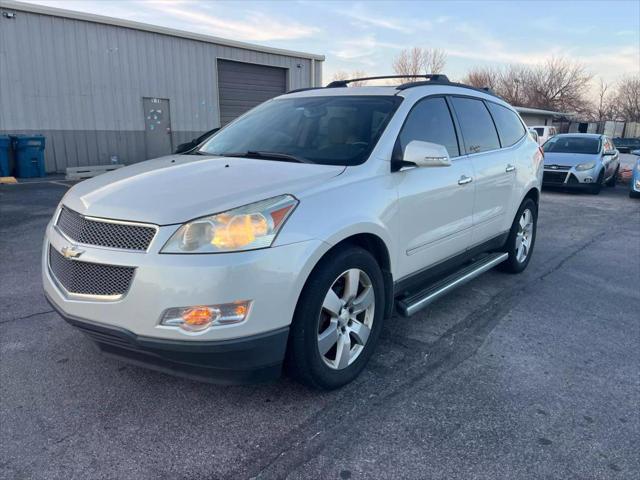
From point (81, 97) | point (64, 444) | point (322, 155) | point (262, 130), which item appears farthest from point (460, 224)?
point (81, 97)

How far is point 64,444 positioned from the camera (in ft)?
7.91

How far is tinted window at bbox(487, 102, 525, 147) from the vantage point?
16.0 ft

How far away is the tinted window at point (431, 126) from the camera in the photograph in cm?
352

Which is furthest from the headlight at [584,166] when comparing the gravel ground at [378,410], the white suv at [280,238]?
the white suv at [280,238]

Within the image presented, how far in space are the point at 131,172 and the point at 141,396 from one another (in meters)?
1.41

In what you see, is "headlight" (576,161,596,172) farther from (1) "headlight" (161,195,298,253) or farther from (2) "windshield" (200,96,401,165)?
(1) "headlight" (161,195,298,253)

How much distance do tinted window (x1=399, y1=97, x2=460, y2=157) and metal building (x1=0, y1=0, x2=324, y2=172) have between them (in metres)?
13.3

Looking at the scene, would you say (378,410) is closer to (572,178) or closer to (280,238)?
(280,238)

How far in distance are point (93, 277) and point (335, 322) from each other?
4.32 feet

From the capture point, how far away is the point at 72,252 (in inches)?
101

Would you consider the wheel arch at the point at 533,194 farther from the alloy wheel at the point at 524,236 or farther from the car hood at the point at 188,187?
the car hood at the point at 188,187

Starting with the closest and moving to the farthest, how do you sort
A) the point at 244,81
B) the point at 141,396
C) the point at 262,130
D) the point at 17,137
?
the point at 141,396 → the point at 262,130 → the point at 17,137 → the point at 244,81

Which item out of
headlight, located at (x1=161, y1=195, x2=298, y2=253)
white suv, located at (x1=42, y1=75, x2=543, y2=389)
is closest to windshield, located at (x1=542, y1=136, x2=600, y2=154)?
white suv, located at (x1=42, y1=75, x2=543, y2=389)

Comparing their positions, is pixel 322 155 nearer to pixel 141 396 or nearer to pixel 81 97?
pixel 141 396
